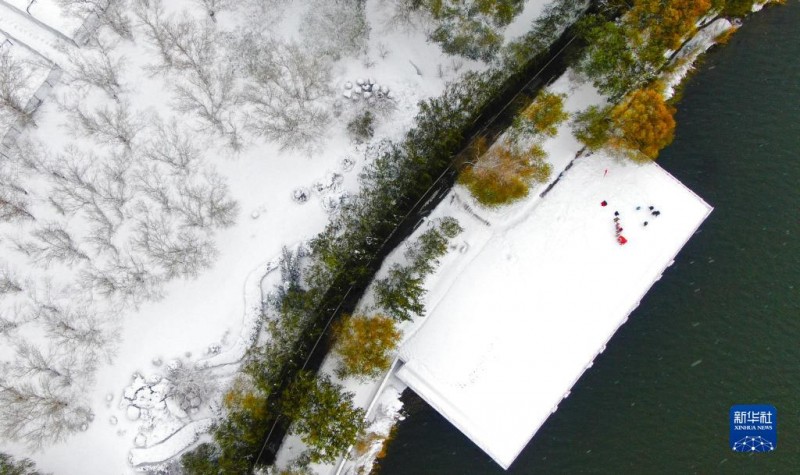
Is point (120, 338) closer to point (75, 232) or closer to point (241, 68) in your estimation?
point (75, 232)

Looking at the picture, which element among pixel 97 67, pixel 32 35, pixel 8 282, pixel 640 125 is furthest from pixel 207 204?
pixel 640 125

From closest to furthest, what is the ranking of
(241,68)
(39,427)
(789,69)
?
(39,427)
(241,68)
(789,69)

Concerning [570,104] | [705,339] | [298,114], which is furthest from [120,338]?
[705,339]

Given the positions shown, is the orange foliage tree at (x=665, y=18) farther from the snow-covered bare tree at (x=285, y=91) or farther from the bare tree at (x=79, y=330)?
the bare tree at (x=79, y=330)

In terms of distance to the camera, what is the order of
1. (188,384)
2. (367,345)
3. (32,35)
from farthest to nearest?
(32,35), (188,384), (367,345)

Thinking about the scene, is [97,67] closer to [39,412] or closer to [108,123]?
[108,123]

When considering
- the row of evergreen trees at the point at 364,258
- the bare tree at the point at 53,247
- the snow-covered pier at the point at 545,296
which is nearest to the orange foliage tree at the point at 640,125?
the snow-covered pier at the point at 545,296

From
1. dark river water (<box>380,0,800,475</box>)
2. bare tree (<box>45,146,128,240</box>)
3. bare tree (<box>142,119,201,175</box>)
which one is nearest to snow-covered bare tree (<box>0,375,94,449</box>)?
bare tree (<box>45,146,128,240</box>)
